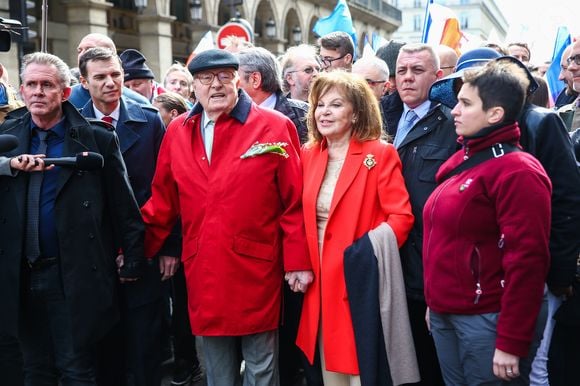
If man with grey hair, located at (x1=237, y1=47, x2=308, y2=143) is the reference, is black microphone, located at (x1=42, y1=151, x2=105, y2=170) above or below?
below

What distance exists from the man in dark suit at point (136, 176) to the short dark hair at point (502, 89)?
220cm

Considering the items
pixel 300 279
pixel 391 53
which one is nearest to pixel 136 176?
pixel 300 279

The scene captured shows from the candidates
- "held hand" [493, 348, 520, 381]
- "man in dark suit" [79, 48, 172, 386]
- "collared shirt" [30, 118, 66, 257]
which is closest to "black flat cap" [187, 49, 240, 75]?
"man in dark suit" [79, 48, 172, 386]

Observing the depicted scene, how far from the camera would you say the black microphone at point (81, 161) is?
11.7 ft

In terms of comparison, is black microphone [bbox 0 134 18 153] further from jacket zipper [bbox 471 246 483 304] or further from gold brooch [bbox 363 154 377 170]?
jacket zipper [bbox 471 246 483 304]

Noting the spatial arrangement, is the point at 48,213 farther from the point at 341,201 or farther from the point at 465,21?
the point at 465,21

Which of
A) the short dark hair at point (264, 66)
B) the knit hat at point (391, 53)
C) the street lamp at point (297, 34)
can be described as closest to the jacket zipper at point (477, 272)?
the short dark hair at point (264, 66)

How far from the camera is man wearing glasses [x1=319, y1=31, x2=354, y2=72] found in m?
6.27

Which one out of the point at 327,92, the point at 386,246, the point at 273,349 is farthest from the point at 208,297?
the point at 327,92

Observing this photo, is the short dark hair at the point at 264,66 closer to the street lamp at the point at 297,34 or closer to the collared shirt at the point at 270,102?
the collared shirt at the point at 270,102

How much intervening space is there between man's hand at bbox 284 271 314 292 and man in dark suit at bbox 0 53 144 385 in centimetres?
109

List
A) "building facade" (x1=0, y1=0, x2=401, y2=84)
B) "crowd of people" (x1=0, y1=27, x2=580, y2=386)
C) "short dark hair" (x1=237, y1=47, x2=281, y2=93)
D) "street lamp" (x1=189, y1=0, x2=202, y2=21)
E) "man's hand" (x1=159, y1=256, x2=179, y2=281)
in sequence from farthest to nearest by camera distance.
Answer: "street lamp" (x1=189, y1=0, x2=202, y2=21) → "building facade" (x1=0, y1=0, x2=401, y2=84) → "short dark hair" (x1=237, y1=47, x2=281, y2=93) → "man's hand" (x1=159, y1=256, x2=179, y2=281) → "crowd of people" (x1=0, y1=27, x2=580, y2=386)

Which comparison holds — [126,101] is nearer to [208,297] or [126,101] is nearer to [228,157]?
[228,157]

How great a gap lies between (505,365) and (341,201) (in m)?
1.23
